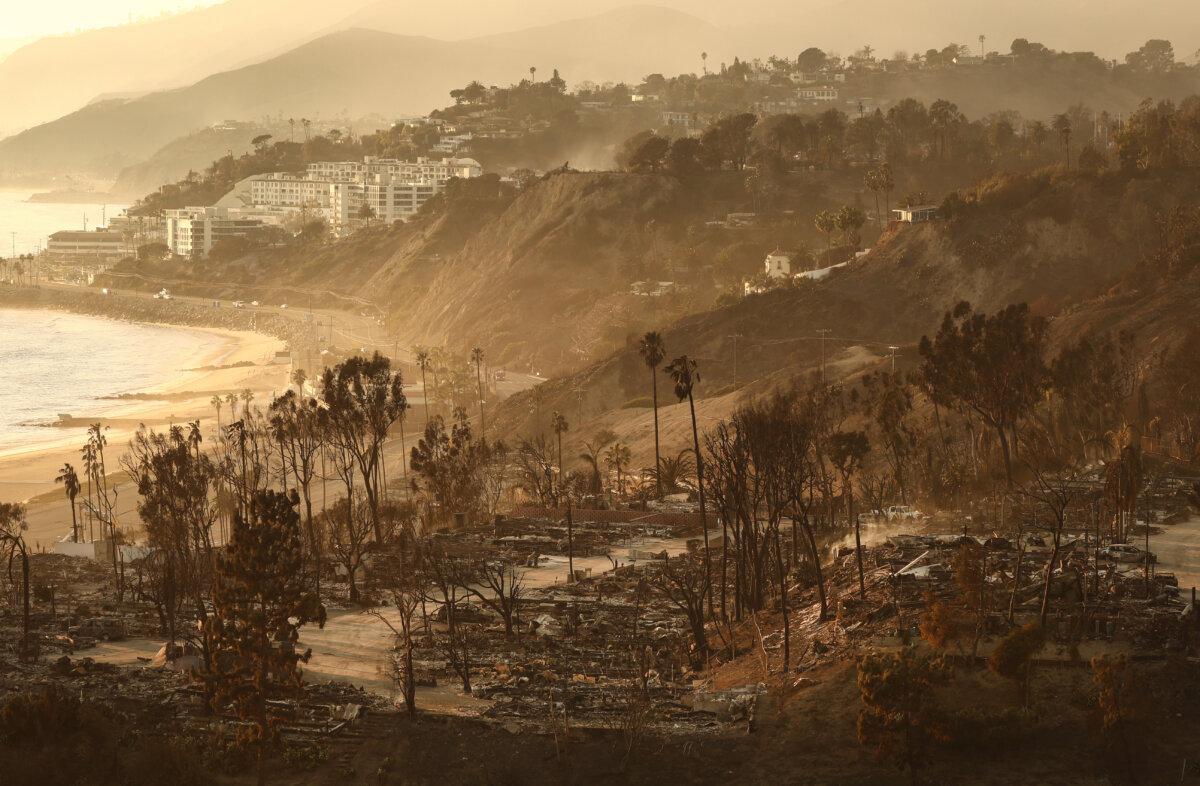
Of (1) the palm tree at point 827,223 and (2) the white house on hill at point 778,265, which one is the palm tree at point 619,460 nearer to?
(2) the white house on hill at point 778,265

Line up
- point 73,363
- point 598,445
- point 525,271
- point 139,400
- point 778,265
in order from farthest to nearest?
point 73,363
point 525,271
point 778,265
point 139,400
point 598,445

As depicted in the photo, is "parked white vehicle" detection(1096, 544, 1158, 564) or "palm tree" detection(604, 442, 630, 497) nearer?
"parked white vehicle" detection(1096, 544, 1158, 564)

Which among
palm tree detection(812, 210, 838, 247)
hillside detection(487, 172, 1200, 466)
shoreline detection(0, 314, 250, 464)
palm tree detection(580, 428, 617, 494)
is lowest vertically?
palm tree detection(580, 428, 617, 494)

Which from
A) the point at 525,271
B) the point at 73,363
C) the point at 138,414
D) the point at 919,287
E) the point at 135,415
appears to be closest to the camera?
the point at 919,287

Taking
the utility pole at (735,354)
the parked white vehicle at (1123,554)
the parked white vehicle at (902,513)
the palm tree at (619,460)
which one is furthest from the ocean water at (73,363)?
the parked white vehicle at (1123,554)

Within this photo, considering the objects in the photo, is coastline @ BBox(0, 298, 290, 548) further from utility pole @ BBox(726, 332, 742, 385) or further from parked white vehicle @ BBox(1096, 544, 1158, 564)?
parked white vehicle @ BBox(1096, 544, 1158, 564)

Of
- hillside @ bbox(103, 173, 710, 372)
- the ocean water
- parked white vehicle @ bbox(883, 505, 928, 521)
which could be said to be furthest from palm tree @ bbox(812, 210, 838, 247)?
parked white vehicle @ bbox(883, 505, 928, 521)

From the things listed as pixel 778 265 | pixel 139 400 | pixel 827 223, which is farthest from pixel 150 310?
pixel 827 223

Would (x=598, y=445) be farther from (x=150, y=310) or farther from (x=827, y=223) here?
(x=150, y=310)
